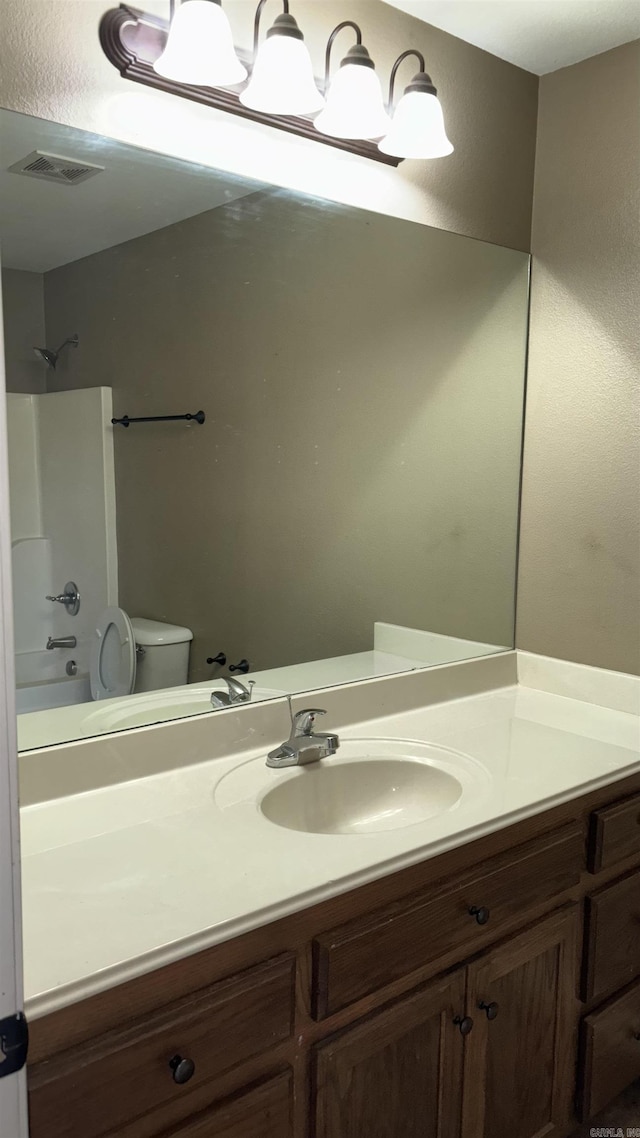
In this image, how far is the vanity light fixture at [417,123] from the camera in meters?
1.71

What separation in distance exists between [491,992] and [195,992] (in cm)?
64

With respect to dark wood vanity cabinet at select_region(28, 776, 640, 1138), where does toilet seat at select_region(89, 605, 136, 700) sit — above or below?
above

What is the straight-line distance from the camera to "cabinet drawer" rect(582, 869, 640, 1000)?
1.66 metres

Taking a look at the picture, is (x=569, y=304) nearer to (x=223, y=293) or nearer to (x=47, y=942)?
(x=223, y=293)

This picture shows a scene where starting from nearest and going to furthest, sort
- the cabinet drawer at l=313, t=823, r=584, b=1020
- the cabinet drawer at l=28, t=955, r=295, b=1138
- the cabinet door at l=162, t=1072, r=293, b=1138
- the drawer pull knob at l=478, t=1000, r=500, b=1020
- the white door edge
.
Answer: the white door edge, the cabinet drawer at l=28, t=955, r=295, b=1138, the cabinet door at l=162, t=1072, r=293, b=1138, the cabinet drawer at l=313, t=823, r=584, b=1020, the drawer pull knob at l=478, t=1000, r=500, b=1020

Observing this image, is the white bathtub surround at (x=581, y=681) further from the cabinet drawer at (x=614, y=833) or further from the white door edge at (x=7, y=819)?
the white door edge at (x=7, y=819)

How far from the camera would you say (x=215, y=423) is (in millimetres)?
1704

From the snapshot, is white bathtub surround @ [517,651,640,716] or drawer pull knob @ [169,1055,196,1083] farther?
white bathtub surround @ [517,651,640,716]

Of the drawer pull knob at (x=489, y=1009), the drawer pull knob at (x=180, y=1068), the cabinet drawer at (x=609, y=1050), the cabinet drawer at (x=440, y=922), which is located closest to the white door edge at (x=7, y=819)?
the drawer pull knob at (x=180, y=1068)

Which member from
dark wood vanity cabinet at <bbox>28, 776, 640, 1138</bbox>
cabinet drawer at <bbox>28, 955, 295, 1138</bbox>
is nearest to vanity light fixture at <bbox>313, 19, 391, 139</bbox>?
dark wood vanity cabinet at <bbox>28, 776, 640, 1138</bbox>

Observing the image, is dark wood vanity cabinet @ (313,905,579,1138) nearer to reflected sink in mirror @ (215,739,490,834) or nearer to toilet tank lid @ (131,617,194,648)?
reflected sink in mirror @ (215,739,490,834)

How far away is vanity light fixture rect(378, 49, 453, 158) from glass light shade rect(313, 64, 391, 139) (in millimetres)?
63

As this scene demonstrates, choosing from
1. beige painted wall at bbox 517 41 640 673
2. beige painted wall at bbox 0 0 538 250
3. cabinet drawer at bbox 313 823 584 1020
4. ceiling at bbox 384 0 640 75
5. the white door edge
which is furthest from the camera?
beige painted wall at bbox 517 41 640 673

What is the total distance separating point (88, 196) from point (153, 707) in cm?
92
